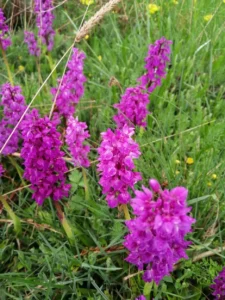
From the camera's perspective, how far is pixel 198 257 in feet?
6.15

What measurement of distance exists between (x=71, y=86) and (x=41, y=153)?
692mm

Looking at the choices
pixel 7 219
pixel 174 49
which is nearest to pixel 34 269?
pixel 7 219

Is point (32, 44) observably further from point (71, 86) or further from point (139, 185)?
point (139, 185)

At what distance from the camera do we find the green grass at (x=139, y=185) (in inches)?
73.2

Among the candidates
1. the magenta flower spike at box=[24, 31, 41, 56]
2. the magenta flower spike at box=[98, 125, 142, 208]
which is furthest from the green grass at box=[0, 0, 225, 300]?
the magenta flower spike at box=[98, 125, 142, 208]

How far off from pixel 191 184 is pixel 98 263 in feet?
2.03

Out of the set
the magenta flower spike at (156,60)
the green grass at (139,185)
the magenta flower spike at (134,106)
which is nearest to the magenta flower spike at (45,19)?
the green grass at (139,185)

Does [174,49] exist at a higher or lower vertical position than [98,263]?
higher

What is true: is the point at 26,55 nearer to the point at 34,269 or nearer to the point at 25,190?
the point at 25,190

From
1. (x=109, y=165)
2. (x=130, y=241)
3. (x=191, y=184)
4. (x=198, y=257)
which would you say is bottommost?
(x=198, y=257)

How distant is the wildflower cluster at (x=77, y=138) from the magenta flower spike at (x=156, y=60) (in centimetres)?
74

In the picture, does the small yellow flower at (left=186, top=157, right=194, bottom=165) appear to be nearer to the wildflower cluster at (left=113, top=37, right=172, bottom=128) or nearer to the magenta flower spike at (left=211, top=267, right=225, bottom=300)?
the wildflower cluster at (left=113, top=37, right=172, bottom=128)

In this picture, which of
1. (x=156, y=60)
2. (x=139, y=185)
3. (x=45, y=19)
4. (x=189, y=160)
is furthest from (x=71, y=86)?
(x=45, y=19)

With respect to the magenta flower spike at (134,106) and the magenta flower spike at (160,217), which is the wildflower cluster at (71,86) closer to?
the magenta flower spike at (134,106)
